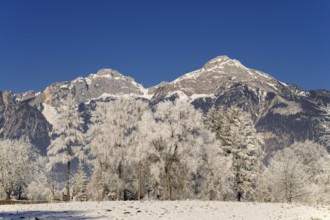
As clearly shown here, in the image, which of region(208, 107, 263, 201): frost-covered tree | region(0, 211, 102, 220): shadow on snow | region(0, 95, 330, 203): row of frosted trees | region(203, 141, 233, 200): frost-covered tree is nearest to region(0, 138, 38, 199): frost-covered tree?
region(0, 95, 330, 203): row of frosted trees

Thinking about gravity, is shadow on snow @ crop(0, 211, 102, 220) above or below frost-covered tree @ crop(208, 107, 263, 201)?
below

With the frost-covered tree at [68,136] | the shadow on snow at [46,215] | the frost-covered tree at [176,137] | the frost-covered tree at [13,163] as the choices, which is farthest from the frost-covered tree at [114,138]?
the frost-covered tree at [13,163]

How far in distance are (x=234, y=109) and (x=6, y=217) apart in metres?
46.6

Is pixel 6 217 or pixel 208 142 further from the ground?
pixel 208 142

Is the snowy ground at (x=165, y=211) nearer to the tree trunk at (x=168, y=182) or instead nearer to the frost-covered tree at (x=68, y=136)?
the tree trunk at (x=168, y=182)

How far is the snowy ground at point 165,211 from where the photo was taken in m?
28.2

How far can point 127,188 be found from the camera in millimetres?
61219

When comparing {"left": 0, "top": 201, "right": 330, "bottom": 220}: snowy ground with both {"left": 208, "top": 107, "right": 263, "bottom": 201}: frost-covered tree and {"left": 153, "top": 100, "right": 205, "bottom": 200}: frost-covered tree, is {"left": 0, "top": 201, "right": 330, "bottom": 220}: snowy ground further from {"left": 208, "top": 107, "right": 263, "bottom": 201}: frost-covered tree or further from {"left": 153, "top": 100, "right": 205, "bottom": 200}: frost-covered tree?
{"left": 208, "top": 107, "right": 263, "bottom": 201}: frost-covered tree

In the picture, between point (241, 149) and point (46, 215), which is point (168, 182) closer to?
point (241, 149)

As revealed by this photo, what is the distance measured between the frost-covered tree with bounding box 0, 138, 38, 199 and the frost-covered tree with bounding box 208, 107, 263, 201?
39.0m

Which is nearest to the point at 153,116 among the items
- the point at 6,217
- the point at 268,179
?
the point at 6,217

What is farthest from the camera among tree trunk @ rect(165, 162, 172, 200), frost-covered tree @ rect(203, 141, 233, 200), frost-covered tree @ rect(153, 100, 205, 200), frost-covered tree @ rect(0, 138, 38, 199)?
frost-covered tree @ rect(0, 138, 38, 199)

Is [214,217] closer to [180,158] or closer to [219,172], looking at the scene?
[180,158]

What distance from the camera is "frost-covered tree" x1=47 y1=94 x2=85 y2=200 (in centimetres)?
5462
